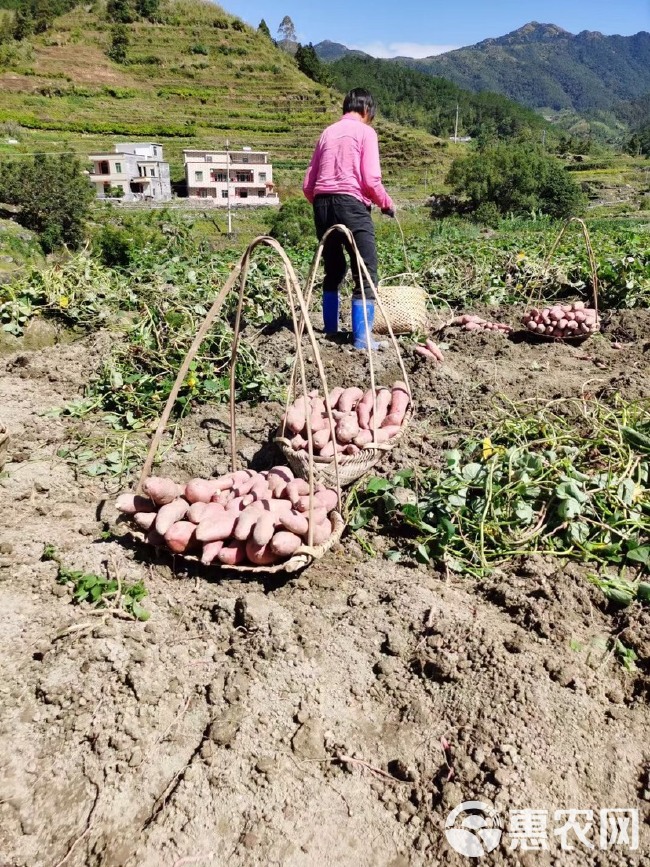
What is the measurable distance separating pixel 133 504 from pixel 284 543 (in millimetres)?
636

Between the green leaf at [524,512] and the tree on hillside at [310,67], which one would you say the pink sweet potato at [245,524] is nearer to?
the green leaf at [524,512]

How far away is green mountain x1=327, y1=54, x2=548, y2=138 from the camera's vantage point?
9069cm

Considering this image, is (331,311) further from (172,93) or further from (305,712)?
(172,93)

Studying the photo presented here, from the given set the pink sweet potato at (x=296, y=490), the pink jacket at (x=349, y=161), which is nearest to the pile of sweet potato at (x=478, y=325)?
the pink jacket at (x=349, y=161)

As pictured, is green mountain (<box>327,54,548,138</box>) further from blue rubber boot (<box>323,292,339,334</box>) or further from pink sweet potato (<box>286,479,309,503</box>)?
pink sweet potato (<box>286,479,309,503</box>)

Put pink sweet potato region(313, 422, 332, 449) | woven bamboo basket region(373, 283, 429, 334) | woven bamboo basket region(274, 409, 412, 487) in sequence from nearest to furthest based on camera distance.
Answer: woven bamboo basket region(274, 409, 412, 487) → pink sweet potato region(313, 422, 332, 449) → woven bamboo basket region(373, 283, 429, 334)

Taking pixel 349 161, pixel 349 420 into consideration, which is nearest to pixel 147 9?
pixel 349 161

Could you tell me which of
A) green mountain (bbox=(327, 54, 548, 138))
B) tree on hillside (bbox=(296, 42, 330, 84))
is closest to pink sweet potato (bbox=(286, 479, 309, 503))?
tree on hillside (bbox=(296, 42, 330, 84))

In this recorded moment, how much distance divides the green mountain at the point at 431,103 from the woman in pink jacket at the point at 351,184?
90.0 meters

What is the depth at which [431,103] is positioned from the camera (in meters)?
108

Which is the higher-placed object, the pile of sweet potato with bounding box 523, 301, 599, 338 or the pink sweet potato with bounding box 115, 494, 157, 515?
the pile of sweet potato with bounding box 523, 301, 599, 338

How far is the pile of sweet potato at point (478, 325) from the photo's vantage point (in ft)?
15.2

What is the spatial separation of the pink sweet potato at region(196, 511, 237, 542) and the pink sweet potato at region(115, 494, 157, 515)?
282mm

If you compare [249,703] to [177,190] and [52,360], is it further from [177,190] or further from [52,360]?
[177,190]
